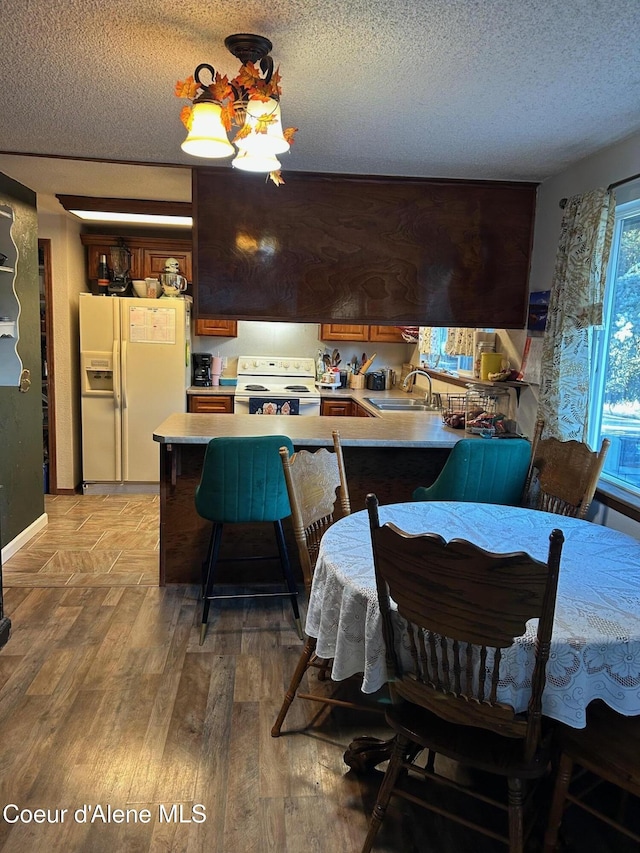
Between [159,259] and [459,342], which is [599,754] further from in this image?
[159,259]

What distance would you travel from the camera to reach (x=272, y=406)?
5.15m

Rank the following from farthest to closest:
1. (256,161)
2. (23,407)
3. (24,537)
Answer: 1. (24,537)
2. (23,407)
3. (256,161)

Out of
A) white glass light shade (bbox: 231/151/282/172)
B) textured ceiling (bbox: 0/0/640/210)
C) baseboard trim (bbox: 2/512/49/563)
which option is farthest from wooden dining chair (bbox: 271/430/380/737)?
baseboard trim (bbox: 2/512/49/563)

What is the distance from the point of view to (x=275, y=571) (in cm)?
346

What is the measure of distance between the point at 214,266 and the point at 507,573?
2688 millimetres

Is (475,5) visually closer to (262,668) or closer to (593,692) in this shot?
(593,692)

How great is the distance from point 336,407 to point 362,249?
2.10 meters

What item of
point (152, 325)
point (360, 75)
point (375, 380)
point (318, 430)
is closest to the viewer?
point (360, 75)

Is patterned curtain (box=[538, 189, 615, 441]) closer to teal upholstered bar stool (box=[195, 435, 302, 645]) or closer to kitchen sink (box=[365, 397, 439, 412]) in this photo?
teal upholstered bar stool (box=[195, 435, 302, 645])

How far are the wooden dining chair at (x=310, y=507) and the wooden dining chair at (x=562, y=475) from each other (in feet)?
3.17

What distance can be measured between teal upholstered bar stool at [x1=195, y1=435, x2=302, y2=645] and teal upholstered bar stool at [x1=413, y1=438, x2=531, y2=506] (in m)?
0.72

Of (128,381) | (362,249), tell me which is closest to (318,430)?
(362,249)

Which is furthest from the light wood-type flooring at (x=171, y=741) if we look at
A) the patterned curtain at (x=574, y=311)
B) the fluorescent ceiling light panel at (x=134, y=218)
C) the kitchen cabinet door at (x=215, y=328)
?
the kitchen cabinet door at (x=215, y=328)

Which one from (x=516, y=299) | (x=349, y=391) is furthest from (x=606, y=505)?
(x=349, y=391)
